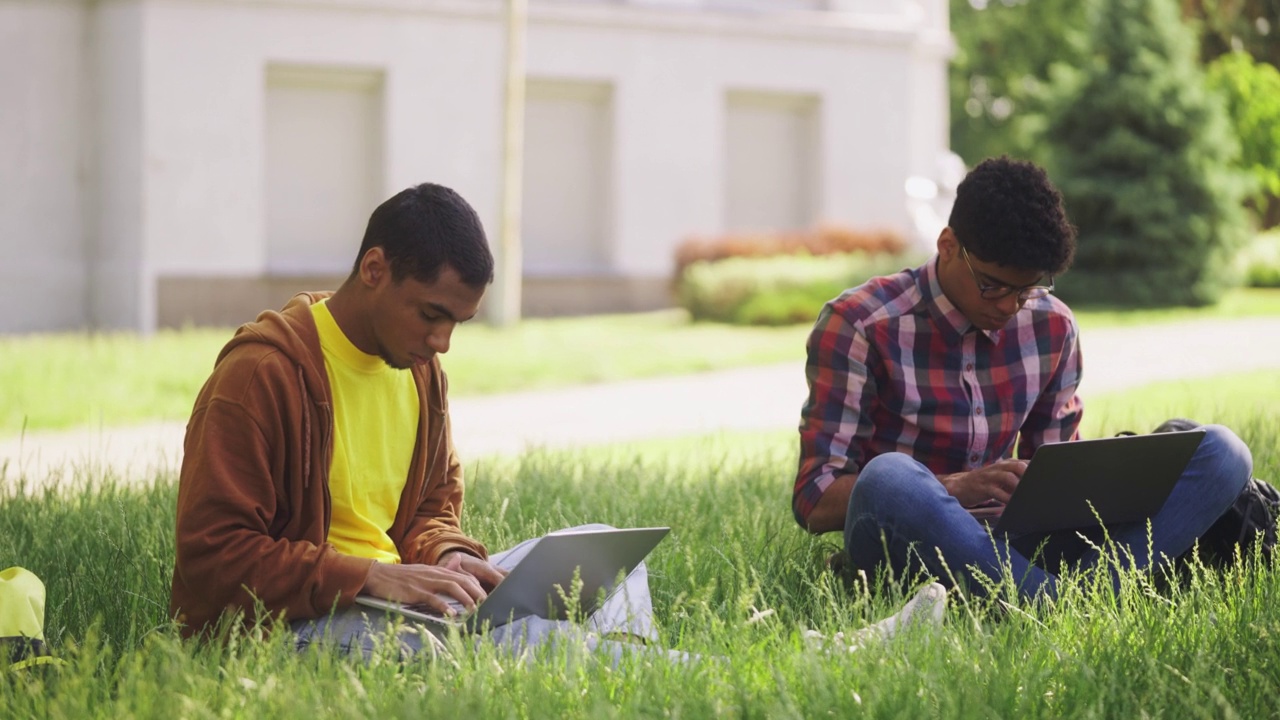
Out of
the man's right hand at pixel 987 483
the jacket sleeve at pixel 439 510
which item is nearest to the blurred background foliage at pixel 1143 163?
the man's right hand at pixel 987 483

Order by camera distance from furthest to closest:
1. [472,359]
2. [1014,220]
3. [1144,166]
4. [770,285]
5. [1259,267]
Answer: [1259,267], [1144,166], [770,285], [472,359], [1014,220]

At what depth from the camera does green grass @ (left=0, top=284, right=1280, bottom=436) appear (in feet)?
34.4

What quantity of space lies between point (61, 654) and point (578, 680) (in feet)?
3.99

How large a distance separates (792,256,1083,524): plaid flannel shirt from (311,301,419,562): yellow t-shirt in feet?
4.11

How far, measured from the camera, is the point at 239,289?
755 inches

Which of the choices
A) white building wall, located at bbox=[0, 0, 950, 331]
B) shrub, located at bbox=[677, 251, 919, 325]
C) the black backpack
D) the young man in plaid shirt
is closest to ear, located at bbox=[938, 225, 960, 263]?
the young man in plaid shirt

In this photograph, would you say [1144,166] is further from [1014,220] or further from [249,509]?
[249,509]

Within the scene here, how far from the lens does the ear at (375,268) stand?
346 cm

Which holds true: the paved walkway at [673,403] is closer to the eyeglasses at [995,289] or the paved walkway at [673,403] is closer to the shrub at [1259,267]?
the eyeglasses at [995,289]

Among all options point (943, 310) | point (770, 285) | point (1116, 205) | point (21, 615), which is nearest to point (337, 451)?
point (21, 615)

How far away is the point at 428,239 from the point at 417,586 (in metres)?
0.77

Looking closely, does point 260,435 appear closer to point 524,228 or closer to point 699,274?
point 699,274

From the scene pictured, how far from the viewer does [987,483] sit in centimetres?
421

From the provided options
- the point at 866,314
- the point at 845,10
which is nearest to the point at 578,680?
Result: the point at 866,314
